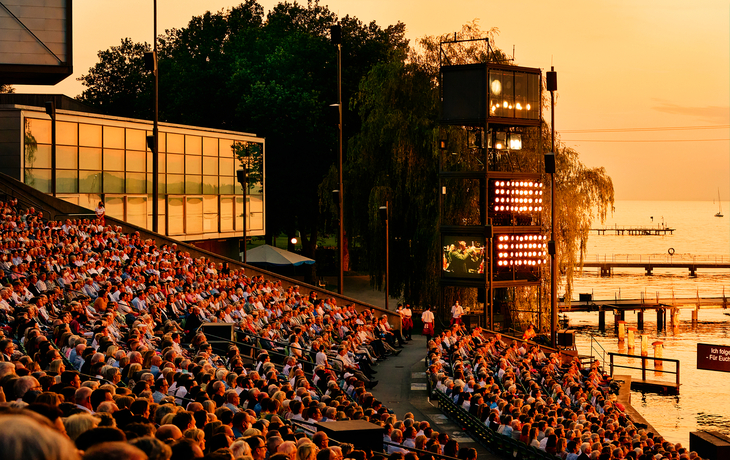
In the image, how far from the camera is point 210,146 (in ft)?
153

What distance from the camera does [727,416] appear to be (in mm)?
35406

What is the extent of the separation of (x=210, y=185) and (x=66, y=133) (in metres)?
10.4

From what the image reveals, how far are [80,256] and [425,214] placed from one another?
67.1 feet

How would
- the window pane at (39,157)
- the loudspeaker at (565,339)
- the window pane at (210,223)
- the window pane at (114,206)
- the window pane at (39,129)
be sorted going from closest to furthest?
1. the loudspeaker at (565,339)
2. the window pane at (39,129)
3. the window pane at (39,157)
4. the window pane at (114,206)
5. the window pane at (210,223)

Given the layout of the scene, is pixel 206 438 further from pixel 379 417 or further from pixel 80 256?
pixel 80 256

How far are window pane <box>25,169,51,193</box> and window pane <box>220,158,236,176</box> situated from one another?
12.0 m

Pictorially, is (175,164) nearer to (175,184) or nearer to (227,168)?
(175,184)

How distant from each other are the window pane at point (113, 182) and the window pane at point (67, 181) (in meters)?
1.81

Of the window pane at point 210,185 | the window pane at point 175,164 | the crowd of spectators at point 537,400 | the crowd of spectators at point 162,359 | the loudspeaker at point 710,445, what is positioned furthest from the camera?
the window pane at point 210,185

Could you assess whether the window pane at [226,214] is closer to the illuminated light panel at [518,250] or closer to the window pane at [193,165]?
the window pane at [193,165]

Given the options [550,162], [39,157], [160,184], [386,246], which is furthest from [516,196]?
[39,157]

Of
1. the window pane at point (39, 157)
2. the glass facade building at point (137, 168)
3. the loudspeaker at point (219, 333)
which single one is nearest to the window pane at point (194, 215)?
the glass facade building at point (137, 168)

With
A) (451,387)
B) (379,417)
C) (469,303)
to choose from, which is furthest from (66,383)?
(469,303)

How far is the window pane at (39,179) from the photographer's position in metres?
36.5
